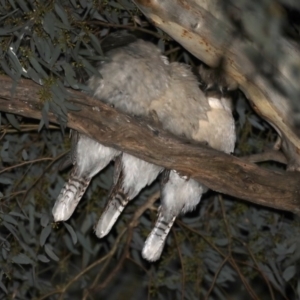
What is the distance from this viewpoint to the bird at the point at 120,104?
2.50m

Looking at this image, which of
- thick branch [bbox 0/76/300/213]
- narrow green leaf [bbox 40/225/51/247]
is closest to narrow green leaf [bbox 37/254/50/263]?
narrow green leaf [bbox 40/225/51/247]

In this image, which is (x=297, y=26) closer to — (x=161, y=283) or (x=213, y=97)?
(x=213, y=97)

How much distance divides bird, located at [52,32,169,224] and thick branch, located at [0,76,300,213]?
0.89 feet

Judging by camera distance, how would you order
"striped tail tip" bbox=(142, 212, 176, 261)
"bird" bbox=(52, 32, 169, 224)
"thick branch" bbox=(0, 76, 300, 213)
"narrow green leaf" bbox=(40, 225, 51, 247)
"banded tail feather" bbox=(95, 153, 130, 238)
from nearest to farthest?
"thick branch" bbox=(0, 76, 300, 213), "bird" bbox=(52, 32, 169, 224), "narrow green leaf" bbox=(40, 225, 51, 247), "banded tail feather" bbox=(95, 153, 130, 238), "striped tail tip" bbox=(142, 212, 176, 261)

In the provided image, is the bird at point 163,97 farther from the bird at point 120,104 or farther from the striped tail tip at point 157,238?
the striped tail tip at point 157,238

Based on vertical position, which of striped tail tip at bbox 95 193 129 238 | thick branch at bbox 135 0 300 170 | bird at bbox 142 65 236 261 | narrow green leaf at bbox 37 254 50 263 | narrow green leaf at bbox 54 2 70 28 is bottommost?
narrow green leaf at bbox 37 254 50 263

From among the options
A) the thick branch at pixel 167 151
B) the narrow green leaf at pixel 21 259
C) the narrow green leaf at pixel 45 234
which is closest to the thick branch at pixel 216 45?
the thick branch at pixel 167 151

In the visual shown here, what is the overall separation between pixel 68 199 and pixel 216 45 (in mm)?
907

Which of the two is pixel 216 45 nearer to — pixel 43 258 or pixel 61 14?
pixel 61 14

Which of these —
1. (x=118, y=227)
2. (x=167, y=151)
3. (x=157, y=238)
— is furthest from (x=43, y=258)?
(x=167, y=151)

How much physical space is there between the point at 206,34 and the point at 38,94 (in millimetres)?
485

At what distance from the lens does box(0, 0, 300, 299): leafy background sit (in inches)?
108

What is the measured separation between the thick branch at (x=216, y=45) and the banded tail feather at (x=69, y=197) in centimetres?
77

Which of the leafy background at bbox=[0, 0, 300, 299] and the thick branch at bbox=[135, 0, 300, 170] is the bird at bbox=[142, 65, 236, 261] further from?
the thick branch at bbox=[135, 0, 300, 170]
